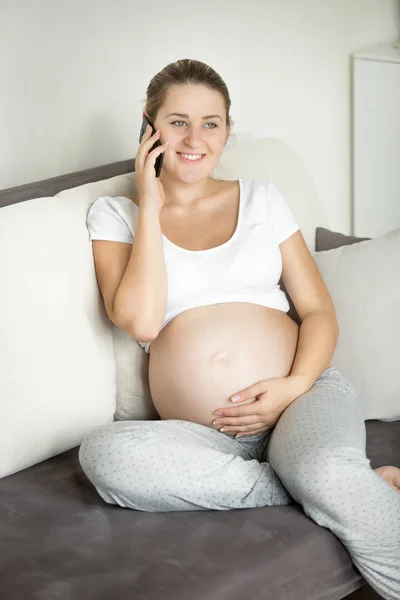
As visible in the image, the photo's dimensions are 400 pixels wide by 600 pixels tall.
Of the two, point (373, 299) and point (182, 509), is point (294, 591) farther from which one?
point (373, 299)

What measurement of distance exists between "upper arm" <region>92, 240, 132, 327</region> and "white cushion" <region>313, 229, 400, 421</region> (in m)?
0.49

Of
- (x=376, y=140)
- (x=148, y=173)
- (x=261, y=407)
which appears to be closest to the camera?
(x=261, y=407)

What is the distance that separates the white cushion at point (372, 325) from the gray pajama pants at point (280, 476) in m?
0.25

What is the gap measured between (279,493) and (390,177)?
1.91 m

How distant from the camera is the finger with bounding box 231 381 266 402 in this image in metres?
1.85

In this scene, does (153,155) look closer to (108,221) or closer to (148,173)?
(148,173)

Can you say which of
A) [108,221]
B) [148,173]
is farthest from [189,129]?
[108,221]

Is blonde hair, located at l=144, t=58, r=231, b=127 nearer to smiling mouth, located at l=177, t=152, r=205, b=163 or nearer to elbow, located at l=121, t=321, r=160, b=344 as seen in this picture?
smiling mouth, located at l=177, t=152, r=205, b=163

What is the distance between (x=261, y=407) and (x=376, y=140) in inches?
69.8

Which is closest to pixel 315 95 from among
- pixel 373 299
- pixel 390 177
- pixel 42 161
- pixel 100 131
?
pixel 390 177

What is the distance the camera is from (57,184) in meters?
2.13

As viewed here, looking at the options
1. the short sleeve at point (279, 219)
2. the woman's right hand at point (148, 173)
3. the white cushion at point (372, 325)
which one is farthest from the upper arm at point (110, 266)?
the white cushion at point (372, 325)

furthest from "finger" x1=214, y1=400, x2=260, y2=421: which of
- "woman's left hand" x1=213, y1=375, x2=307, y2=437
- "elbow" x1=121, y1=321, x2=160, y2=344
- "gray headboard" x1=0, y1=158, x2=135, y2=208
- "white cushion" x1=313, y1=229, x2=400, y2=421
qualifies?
"gray headboard" x1=0, y1=158, x2=135, y2=208

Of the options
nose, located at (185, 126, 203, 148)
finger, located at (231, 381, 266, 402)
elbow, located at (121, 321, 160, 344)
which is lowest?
finger, located at (231, 381, 266, 402)
